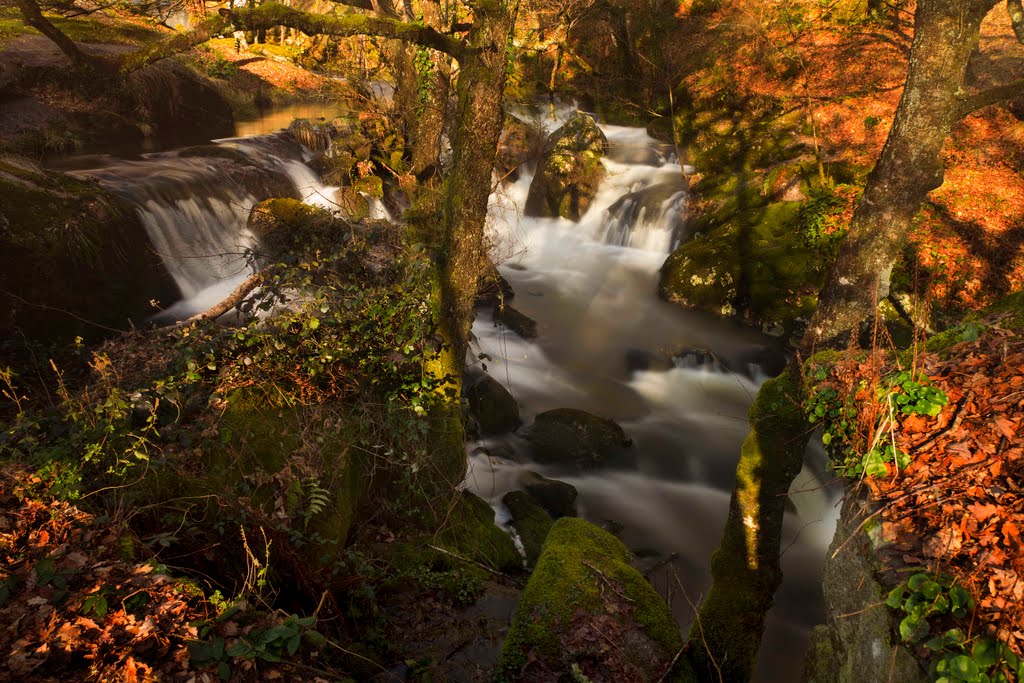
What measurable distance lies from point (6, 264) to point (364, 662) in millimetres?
7540

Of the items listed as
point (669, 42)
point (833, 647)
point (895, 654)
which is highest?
point (669, 42)

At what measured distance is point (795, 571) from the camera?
26.4ft

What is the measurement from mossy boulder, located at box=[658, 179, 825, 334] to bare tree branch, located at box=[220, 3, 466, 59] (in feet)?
31.6

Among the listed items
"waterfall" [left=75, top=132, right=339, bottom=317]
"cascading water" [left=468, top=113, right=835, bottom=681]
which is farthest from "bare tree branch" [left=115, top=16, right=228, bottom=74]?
"cascading water" [left=468, top=113, right=835, bottom=681]

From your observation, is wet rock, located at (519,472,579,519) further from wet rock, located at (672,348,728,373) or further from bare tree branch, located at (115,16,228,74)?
bare tree branch, located at (115,16,228,74)

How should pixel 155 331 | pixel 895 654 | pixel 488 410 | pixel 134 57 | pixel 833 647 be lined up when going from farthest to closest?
pixel 488 410 → pixel 155 331 → pixel 134 57 → pixel 833 647 → pixel 895 654

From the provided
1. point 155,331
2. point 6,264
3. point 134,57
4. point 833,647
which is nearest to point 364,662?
point 833,647


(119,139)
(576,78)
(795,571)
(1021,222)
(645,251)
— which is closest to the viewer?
(795,571)

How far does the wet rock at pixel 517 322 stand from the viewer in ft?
A: 43.8

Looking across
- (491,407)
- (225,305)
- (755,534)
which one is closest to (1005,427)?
(755,534)

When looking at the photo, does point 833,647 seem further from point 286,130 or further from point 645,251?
point 286,130

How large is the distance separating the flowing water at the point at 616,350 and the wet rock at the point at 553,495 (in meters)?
0.35

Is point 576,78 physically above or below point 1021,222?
above

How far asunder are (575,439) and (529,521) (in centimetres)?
261
